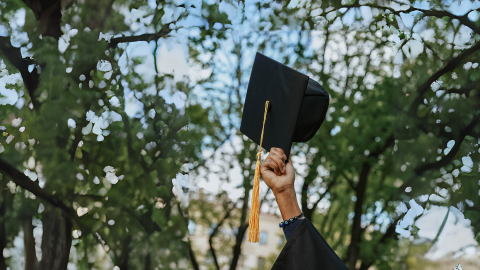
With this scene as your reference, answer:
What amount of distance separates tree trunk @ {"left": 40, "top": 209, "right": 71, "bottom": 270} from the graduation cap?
4.65 ft

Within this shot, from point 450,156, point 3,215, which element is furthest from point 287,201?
point 3,215

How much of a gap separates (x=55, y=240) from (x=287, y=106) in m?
1.64

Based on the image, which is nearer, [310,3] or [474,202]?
[474,202]

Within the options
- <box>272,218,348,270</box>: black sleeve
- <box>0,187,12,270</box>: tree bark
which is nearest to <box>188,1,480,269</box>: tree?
<box>272,218,348,270</box>: black sleeve

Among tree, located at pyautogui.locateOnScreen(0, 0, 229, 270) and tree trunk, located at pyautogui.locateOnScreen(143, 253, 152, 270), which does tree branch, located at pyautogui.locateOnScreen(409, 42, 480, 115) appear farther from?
tree trunk, located at pyautogui.locateOnScreen(143, 253, 152, 270)

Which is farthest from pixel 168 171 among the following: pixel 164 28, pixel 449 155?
pixel 449 155

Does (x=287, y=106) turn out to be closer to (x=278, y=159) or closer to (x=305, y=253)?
(x=278, y=159)

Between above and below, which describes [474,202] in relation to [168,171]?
below

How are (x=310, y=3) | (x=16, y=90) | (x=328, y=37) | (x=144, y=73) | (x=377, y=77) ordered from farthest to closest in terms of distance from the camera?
(x=377, y=77)
(x=328, y=37)
(x=310, y=3)
(x=144, y=73)
(x=16, y=90)

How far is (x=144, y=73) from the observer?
2.39m

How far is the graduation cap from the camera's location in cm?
98

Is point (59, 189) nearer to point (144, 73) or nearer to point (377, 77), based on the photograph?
point (144, 73)

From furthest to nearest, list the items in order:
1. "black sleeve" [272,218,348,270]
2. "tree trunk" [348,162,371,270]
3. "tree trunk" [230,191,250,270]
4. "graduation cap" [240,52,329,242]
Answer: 1. "tree trunk" [348,162,371,270]
2. "tree trunk" [230,191,250,270]
3. "graduation cap" [240,52,329,242]
4. "black sleeve" [272,218,348,270]

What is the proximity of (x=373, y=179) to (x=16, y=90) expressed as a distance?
11.9ft
